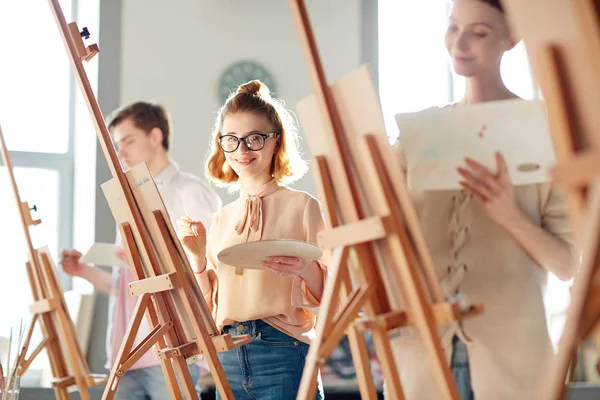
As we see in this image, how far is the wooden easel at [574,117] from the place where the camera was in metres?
0.90

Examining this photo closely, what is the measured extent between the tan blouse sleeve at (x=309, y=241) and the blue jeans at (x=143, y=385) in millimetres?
905

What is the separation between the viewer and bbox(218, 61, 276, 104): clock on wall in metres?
4.35

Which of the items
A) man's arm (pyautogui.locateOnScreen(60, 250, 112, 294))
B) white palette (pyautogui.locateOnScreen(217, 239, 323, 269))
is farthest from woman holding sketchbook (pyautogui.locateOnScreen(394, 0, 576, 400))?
man's arm (pyautogui.locateOnScreen(60, 250, 112, 294))

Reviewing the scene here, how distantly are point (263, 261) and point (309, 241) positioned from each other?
234 millimetres

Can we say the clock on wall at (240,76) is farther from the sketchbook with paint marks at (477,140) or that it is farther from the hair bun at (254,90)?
the sketchbook with paint marks at (477,140)

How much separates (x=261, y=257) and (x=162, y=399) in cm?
112

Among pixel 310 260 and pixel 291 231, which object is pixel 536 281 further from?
pixel 291 231

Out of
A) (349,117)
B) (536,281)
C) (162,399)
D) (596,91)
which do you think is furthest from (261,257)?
(162,399)

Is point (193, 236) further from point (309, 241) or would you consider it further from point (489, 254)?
point (489, 254)

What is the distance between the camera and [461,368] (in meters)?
1.29

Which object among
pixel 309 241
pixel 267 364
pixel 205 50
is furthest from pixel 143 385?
pixel 205 50

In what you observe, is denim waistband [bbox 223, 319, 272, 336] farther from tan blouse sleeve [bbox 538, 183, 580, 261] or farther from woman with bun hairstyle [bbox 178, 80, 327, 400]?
tan blouse sleeve [bbox 538, 183, 580, 261]

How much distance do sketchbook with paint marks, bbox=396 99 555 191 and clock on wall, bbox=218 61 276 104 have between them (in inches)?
124

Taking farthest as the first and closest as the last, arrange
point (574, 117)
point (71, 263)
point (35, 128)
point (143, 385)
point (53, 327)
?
point (35, 128)
point (71, 263)
point (143, 385)
point (53, 327)
point (574, 117)
